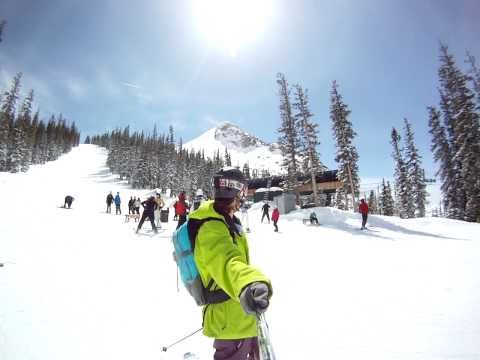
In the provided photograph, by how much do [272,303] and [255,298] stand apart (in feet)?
16.3

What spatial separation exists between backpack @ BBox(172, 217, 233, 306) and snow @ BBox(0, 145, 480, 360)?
244 centimetres

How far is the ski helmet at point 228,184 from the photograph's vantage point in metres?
1.99

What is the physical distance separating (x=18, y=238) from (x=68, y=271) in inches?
205

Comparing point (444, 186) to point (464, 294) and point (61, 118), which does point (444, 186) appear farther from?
point (61, 118)

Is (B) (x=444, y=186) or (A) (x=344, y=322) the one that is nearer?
(A) (x=344, y=322)

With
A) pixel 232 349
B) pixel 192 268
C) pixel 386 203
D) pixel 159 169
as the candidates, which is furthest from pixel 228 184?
pixel 159 169

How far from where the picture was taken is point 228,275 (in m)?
1.42

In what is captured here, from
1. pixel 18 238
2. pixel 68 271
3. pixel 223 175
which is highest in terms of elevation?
pixel 223 175

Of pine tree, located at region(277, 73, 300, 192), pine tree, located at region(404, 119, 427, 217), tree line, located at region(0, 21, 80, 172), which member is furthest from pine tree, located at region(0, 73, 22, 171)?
pine tree, located at region(404, 119, 427, 217)

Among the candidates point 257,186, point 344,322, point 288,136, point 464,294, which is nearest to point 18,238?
point 344,322

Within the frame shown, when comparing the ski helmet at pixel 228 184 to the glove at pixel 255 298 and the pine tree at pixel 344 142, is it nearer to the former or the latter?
the glove at pixel 255 298

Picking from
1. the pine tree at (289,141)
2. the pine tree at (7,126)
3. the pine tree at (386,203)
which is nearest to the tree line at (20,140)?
the pine tree at (7,126)

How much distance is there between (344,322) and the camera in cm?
459

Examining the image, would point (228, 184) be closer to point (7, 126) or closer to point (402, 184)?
point (402, 184)
